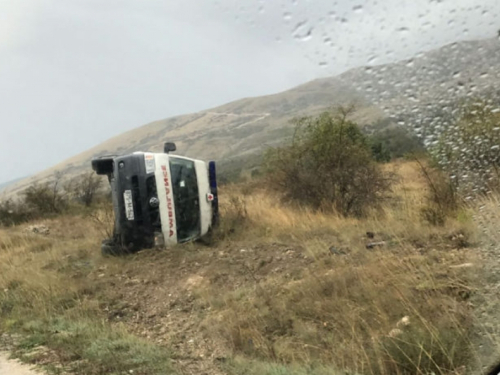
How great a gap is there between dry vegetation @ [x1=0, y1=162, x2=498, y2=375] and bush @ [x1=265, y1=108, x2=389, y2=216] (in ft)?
3.78

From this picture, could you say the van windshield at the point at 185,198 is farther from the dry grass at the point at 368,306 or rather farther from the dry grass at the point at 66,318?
the dry grass at the point at 368,306

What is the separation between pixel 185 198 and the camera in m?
12.1

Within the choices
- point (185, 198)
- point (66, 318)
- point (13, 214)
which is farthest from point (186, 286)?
point (13, 214)

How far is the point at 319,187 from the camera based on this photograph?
14.3 metres

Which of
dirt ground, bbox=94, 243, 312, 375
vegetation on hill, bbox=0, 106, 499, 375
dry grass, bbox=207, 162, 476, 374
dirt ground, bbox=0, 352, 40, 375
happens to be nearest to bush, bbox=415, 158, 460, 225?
vegetation on hill, bbox=0, 106, 499, 375

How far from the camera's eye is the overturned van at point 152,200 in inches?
447

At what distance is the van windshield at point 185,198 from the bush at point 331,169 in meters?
3.47

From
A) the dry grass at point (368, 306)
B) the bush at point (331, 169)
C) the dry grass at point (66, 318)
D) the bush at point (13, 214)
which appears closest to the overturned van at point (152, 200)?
the dry grass at point (66, 318)

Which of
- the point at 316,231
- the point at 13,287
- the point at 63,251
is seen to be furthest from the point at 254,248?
the point at 63,251

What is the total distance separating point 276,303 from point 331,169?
300 inches

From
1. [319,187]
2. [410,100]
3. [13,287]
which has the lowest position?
[13,287]

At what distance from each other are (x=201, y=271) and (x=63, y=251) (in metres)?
6.24

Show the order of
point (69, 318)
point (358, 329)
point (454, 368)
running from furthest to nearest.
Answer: point (69, 318) → point (358, 329) → point (454, 368)

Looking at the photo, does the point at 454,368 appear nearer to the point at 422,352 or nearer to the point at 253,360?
the point at 422,352
